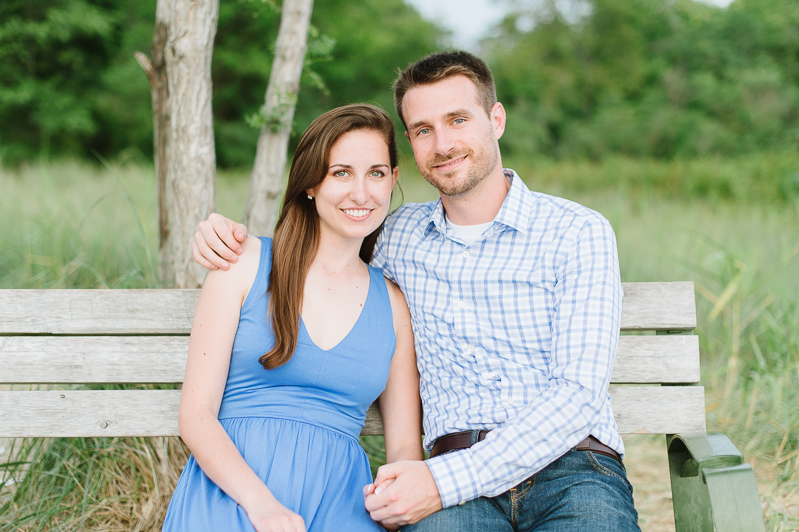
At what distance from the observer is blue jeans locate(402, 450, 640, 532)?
174 centimetres

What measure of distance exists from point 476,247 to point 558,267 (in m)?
0.29

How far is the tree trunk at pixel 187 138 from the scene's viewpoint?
246 centimetres

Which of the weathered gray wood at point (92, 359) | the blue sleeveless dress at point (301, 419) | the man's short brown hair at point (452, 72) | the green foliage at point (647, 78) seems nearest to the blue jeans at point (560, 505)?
the blue sleeveless dress at point (301, 419)

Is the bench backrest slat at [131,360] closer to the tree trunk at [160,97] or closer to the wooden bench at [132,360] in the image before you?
the wooden bench at [132,360]

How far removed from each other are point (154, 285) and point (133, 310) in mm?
737

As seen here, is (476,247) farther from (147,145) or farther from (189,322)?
(147,145)

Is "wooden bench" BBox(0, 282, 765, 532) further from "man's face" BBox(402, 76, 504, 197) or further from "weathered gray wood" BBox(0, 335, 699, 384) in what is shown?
"man's face" BBox(402, 76, 504, 197)

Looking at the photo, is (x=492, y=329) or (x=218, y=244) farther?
(x=492, y=329)

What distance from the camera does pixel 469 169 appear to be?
6.79 feet

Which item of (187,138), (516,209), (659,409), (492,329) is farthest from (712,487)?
(187,138)

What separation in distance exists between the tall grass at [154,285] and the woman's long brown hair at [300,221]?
1.80 ft

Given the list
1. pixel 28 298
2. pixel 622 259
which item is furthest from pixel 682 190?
pixel 28 298

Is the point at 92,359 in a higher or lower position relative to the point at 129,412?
higher

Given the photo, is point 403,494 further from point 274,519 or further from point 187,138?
point 187,138
